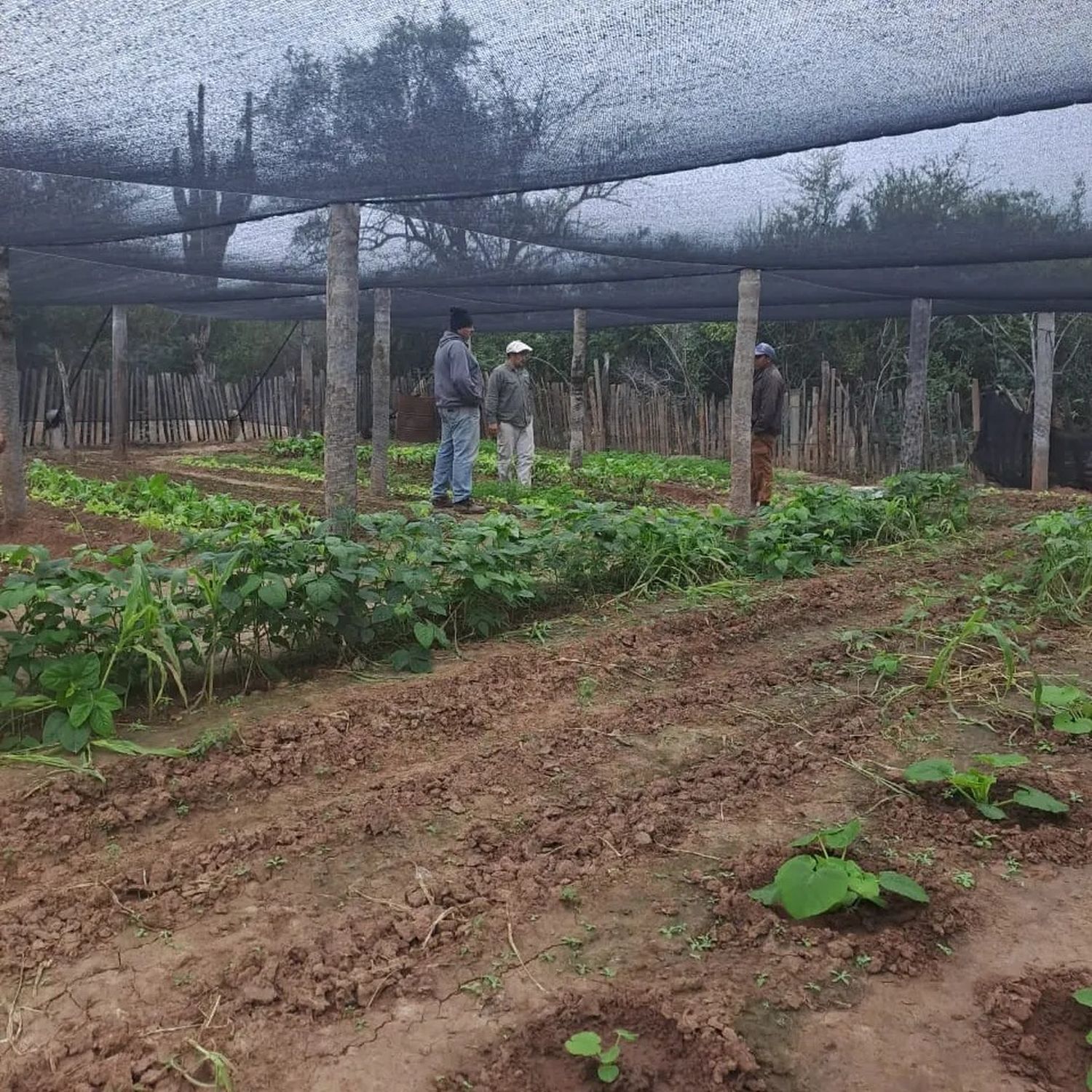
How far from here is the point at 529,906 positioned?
2.11 meters

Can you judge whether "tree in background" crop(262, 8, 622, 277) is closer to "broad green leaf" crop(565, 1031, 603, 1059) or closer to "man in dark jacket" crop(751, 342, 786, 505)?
"broad green leaf" crop(565, 1031, 603, 1059)

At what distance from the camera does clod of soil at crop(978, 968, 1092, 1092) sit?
1616 mm

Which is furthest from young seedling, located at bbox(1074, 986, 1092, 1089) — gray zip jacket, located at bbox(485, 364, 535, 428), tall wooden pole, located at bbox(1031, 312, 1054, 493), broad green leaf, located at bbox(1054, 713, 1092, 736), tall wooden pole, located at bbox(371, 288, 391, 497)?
tall wooden pole, located at bbox(1031, 312, 1054, 493)

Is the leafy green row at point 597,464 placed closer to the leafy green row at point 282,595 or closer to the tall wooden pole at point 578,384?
the tall wooden pole at point 578,384

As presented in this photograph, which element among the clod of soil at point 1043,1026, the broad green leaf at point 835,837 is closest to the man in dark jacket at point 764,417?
the broad green leaf at point 835,837

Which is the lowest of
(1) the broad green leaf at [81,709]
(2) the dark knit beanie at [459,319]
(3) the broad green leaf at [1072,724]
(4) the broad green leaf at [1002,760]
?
(3) the broad green leaf at [1072,724]

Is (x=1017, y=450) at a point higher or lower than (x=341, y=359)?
lower

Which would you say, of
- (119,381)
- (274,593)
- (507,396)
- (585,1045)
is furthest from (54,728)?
(119,381)

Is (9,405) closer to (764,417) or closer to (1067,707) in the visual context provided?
(764,417)

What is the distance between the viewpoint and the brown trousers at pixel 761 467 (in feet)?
27.8

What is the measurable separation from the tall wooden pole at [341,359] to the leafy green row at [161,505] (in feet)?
0.99

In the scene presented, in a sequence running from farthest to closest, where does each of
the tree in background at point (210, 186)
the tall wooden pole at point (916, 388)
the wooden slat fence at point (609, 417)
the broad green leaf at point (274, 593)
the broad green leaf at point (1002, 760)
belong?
the wooden slat fence at point (609, 417), the tall wooden pole at point (916, 388), the tree in background at point (210, 186), the broad green leaf at point (274, 593), the broad green leaf at point (1002, 760)

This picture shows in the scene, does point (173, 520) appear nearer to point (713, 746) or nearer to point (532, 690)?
point (532, 690)

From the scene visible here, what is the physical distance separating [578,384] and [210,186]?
24.2 ft
